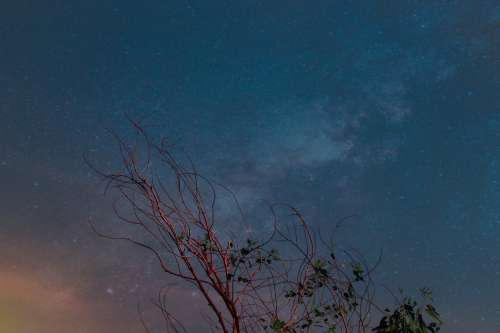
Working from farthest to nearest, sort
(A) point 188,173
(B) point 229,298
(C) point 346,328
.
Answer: (C) point 346,328 < (A) point 188,173 < (B) point 229,298

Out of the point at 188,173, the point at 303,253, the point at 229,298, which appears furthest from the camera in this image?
the point at 303,253

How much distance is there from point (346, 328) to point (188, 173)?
2.01 meters

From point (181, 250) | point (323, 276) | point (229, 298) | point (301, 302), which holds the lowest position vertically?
point (229, 298)

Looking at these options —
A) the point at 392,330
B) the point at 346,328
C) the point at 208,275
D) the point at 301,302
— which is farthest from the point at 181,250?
the point at 392,330

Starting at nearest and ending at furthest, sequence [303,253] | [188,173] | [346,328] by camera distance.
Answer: [188,173] < [303,253] < [346,328]

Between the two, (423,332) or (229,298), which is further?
(423,332)

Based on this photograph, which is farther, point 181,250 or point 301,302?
point 301,302

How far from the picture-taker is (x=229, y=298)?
2.98m

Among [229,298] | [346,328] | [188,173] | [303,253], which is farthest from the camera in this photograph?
[346,328]

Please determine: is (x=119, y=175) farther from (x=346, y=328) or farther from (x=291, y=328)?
(x=346, y=328)

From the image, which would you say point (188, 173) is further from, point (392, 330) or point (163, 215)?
point (392, 330)

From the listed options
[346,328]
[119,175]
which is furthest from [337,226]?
[119,175]

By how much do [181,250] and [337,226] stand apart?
4.72 ft

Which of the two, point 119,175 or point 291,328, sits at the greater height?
point 119,175
